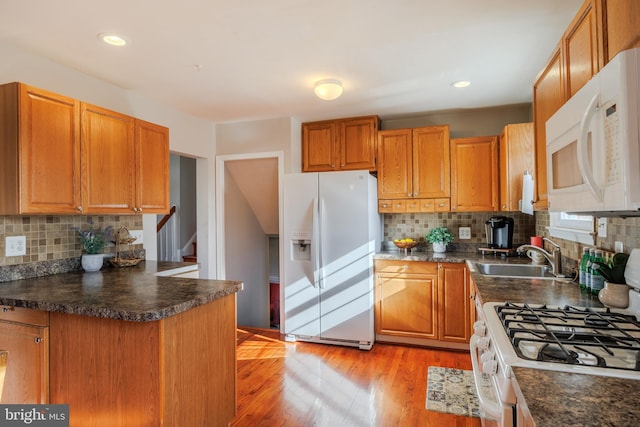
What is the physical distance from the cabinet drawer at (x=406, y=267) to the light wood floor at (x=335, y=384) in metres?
0.75

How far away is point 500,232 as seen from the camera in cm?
333

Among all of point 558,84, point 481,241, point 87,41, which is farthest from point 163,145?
point 481,241

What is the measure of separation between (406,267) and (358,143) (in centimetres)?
141

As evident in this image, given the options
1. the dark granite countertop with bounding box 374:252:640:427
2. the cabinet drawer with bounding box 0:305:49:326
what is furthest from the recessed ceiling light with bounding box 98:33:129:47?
the dark granite countertop with bounding box 374:252:640:427

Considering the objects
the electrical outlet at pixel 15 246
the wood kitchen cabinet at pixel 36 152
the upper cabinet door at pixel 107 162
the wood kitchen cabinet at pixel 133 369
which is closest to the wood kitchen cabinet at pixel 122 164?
the upper cabinet door at pixel 107 162

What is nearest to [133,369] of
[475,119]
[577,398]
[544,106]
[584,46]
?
[577,398]

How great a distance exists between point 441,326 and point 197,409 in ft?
7.74

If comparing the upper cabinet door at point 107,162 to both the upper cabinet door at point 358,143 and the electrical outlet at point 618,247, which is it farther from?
the electrical outlet at point 618,247

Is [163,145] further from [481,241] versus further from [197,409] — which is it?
[481,241]

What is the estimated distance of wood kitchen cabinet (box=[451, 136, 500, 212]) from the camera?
339 cm

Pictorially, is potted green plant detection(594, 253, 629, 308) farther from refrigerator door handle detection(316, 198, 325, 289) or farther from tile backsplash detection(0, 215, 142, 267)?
tile backsplash detection(0, 215, 142, 267)

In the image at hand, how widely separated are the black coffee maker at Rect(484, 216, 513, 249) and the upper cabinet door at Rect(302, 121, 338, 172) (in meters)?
Answer: 1.70

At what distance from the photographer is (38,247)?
230 centimetres

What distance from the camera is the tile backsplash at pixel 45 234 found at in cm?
216
